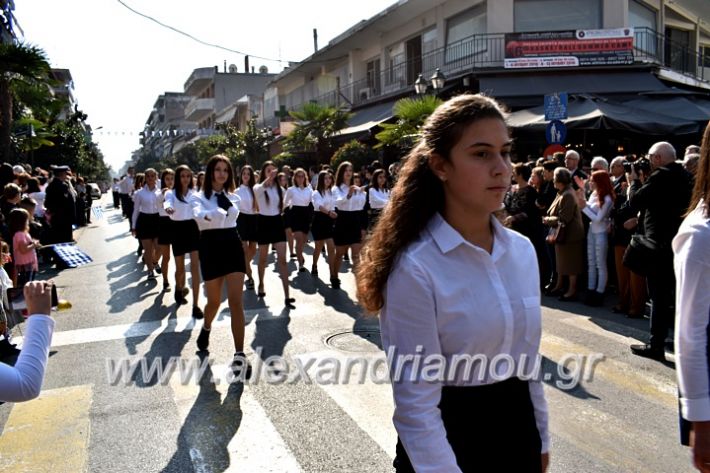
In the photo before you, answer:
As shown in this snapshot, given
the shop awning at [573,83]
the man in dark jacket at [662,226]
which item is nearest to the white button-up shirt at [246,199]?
the man in dark jacket at [662,226]

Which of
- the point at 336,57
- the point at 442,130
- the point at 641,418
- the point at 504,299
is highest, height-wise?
the point at 336,57

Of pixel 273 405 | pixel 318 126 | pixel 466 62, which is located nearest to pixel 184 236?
pixel 273 405

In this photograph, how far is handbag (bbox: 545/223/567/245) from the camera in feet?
29.5

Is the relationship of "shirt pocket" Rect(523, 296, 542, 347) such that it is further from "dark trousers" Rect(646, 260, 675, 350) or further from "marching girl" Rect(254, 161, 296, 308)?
"marching girl" Rect(254, 161, 296, 308)

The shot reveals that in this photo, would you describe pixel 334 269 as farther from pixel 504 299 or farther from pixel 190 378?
pixel 504 299

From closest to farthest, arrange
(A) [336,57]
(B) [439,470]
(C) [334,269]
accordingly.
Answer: (B) [439,470] < (C) [334,269] < (A) [336,57]

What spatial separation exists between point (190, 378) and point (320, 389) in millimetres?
1263

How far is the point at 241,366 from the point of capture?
584cm

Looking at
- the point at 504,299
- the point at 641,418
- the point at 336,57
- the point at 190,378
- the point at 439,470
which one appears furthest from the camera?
the point at 336,57

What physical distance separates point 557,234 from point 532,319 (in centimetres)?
748

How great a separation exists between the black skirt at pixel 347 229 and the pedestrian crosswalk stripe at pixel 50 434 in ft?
18.1

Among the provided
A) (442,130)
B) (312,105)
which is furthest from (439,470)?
(312,105)

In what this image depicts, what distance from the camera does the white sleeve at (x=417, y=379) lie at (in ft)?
5.77

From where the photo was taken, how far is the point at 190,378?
561 centimetres
